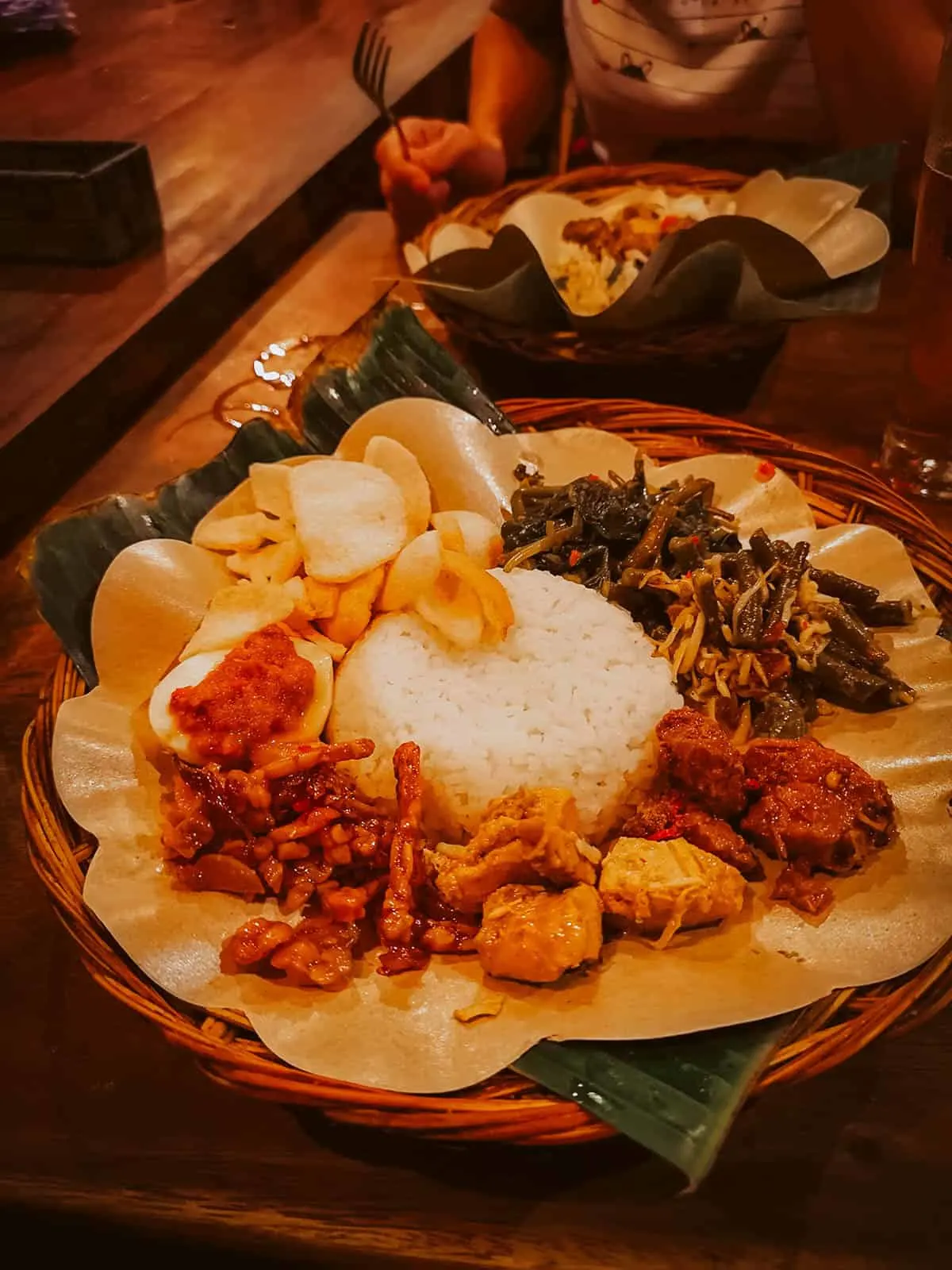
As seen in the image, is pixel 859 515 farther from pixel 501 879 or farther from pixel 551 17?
pixel 551 17

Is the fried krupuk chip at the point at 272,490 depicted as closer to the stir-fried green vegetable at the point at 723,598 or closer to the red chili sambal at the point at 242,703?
the red chili sambal at the point at 242,703

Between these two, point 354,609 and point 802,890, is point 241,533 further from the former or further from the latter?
point 802,890

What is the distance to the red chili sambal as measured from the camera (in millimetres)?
2072

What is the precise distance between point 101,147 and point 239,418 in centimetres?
191

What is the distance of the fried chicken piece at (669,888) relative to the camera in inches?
68.7

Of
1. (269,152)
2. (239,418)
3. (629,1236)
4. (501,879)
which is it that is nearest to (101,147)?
(269,152)

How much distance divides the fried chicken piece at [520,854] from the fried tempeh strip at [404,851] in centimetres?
7

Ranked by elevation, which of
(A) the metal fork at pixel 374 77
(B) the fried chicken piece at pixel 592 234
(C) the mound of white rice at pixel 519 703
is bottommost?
(C) the mound of white rice at pixel 519 703

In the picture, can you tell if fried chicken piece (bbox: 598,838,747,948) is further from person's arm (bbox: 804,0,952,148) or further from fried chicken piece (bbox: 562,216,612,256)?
person's arm (bbox: 804,0,952,148)

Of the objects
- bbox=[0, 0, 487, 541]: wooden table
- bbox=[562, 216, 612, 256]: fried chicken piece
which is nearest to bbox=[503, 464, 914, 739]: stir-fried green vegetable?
bbox=[562, 216, 612, 256]: fried chicken piece

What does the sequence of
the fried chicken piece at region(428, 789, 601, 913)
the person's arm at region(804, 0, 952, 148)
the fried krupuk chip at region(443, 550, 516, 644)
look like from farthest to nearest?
1. the person's arm at region(804, 0, 952, 148)
2. the fried krupuk chip at region(443, 550, 516, 644)
3. the fried chicken piece at region(428, 789, 601, 913)

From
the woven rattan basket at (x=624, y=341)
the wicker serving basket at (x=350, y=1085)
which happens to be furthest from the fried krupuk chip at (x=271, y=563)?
the woven rattan basket at (x=624, y=341)

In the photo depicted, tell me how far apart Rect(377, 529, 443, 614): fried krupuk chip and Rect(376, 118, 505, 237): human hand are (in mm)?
2327

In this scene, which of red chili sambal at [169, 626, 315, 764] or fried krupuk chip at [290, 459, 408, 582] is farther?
fried krupuk chip at [290, 459, 408, 582]
